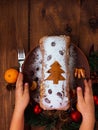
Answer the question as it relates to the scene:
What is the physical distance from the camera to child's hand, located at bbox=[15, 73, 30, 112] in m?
1.04

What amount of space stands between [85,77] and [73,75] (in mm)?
46

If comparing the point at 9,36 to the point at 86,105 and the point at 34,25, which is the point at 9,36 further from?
the point at 86,105

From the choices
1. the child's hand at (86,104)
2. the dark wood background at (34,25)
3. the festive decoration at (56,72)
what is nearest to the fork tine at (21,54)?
the dark wood background at (34,25)

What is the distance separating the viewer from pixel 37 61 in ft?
3.62

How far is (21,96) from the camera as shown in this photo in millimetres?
1040

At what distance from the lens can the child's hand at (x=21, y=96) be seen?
104 cm

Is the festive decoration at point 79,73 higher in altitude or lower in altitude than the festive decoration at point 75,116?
higher

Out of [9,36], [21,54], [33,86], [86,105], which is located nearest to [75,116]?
[86,105]

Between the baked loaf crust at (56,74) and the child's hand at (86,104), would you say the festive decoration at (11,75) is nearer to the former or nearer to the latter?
the baked loaf crust at (56,74)

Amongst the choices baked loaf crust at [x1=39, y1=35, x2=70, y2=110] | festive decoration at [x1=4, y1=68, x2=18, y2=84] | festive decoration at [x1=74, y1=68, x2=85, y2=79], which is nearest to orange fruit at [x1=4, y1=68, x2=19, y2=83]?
festive decoration at [x1=4, y1=68, x2=18, y2=84]

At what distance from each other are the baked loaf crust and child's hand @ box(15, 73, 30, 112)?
62 mm

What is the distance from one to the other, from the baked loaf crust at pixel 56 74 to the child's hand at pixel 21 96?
6 cm

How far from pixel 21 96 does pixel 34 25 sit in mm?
305

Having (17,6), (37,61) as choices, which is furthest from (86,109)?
(17,6)
